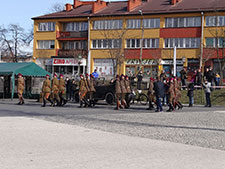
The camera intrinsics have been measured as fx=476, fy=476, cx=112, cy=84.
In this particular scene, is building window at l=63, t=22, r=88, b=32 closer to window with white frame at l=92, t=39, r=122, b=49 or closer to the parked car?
window with white frame at l=92, t=39, r=122, b=49

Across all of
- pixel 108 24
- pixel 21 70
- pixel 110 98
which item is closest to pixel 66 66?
pixel 108 24

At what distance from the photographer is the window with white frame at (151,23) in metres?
66.4

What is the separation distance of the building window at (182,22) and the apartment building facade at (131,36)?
0.04ft

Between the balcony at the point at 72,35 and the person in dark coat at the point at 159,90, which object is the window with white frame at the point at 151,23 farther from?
the person in dark coat at the point at 159,90

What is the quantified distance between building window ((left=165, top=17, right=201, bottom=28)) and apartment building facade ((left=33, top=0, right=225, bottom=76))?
1 cm

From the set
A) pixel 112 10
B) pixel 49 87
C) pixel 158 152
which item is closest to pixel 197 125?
pixel 158 152

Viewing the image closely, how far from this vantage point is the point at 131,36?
68.4 m

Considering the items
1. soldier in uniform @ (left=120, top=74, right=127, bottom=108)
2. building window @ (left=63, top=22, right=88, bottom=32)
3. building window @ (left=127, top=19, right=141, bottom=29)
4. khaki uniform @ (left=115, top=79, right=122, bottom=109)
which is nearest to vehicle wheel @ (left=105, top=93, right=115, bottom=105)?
soldier in uniform @ (left=120, top=74, right=127, bottom=108)

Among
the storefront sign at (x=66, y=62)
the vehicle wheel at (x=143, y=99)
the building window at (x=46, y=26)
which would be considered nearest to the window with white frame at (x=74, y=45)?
the storefront sign at (x=66, y=62)

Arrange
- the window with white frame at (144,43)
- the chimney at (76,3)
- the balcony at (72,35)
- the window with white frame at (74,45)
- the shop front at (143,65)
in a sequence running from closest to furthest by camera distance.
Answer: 1. the shop front at (143,65)
2. the window with white frame at (144,43)
3. the balcony at (72,35)
4. the window with white frame at (74,45)
5. the chimney at (76,3)

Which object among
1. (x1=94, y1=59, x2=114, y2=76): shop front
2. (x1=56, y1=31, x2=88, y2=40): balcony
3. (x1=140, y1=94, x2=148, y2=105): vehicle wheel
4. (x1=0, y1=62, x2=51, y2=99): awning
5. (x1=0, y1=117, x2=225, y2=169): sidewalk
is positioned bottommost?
(x1=0, y1=117, x2=225, y2=169): sidewalk

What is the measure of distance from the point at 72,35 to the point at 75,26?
1.48m

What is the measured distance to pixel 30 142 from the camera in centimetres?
1080

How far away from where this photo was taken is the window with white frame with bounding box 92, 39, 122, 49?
66875mm
